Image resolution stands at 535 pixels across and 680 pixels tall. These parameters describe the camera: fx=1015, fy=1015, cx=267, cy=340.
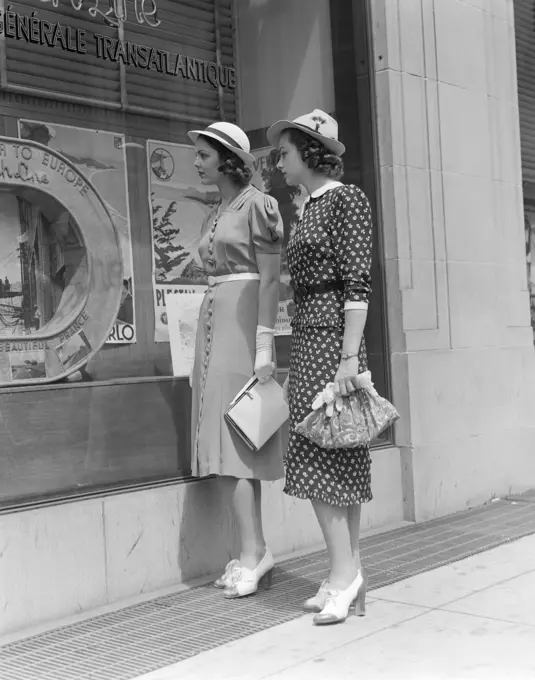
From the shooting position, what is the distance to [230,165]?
4828 millimetres

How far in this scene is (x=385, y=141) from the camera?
21.2 feet

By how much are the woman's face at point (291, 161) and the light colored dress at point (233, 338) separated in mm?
301

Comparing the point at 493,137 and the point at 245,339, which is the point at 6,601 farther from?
the point at 493,137

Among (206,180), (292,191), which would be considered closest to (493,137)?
(292,191)

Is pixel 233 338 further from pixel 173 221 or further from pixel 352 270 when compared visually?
pixel 173 221

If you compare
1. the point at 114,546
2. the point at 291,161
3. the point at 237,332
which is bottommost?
the point at 114,546

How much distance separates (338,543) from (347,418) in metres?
0.57

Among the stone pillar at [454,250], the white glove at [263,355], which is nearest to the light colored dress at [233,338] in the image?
the white glove at [263,355]

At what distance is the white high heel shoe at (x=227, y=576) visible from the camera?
4750mm

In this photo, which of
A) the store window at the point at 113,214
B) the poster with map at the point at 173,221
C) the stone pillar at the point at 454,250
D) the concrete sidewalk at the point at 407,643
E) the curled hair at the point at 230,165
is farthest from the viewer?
the stone pillar at the point at 454,250

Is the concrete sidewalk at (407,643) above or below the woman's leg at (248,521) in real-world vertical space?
below

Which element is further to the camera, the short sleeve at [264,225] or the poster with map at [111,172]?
the poster with map at [111,172]

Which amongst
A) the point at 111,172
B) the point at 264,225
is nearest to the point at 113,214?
the point at 111,172

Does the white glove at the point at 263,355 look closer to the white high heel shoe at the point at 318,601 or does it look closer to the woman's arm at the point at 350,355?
the woman's arm at the point at 350,355
